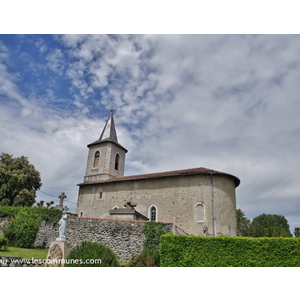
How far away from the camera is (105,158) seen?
2856 cm

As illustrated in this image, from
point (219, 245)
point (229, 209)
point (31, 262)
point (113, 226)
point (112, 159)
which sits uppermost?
point (112, 159)

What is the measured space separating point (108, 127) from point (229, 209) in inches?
791

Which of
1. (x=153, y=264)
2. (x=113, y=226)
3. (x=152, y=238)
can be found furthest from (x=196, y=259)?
(x=113, y=226)

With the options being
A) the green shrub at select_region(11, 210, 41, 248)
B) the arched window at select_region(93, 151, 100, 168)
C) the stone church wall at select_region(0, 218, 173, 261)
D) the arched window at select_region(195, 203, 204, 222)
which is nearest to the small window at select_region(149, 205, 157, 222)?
the arched window at select_region(195, 203, 204, 222)

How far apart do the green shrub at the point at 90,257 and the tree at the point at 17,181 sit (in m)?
21.8

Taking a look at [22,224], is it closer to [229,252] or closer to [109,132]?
[229,252]

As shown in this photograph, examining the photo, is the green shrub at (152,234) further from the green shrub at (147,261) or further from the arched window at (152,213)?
the arched window at (152,213)

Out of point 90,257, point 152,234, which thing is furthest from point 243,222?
point 90,257

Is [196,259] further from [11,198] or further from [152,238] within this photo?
[11,198]

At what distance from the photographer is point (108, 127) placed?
3244 cm

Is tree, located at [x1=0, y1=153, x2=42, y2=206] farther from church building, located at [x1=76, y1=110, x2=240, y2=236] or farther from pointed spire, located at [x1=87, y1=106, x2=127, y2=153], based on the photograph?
pointed spire, located at [x1=87, y1=106, x2=127, y2=153]

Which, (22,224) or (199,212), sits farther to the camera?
(199,212)

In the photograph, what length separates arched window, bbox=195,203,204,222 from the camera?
60.5 ft

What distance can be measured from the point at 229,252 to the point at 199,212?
31.6 ft
